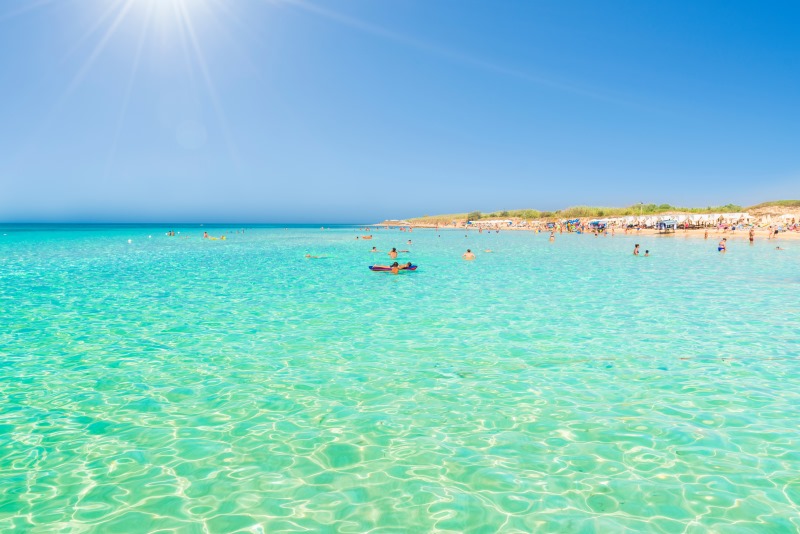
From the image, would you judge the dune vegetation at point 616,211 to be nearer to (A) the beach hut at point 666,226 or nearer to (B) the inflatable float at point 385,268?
(A) the beach hut at point 666,226

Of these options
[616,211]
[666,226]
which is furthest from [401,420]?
[616,211]

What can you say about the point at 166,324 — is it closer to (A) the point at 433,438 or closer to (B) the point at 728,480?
(A) the point at 433,438

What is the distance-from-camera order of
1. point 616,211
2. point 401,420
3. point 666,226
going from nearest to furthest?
point 401,420
point 666,226
point 616,211

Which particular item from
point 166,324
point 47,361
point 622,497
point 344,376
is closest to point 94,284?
point 166,324

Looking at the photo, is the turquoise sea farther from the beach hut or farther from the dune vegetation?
the dune vegetation

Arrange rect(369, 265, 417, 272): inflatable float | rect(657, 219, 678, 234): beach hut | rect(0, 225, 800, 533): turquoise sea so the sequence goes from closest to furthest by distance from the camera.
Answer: rect(0, 225, 800, 533): turquoise sea → rect(369, 265, 417, 272): inflatable float → rect(657, 219, 678, 234): beach hut

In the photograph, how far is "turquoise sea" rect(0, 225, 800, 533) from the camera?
458cm

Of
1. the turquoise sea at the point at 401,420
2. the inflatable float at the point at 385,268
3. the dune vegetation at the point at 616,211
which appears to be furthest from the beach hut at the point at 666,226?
the turquoise sea at the point at 401,420

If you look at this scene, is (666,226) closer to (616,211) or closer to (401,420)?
(616,211)

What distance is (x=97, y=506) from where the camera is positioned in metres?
4.64

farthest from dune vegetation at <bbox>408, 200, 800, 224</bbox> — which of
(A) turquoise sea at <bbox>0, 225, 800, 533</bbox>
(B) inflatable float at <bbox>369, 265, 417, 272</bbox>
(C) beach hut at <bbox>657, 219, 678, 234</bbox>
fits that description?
(A) turquoise sea at <bbox>0, 225, 800, 533</bbox>

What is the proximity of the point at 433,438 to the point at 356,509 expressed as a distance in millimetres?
1699

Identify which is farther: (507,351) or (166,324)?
(166,324)

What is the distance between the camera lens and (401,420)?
6582 mm
